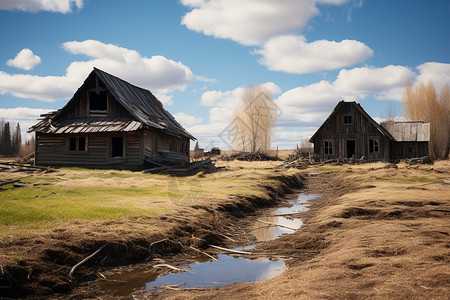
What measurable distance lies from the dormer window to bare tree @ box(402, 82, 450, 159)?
44.7 m

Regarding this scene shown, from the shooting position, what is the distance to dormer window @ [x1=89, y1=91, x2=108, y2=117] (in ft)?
89.6

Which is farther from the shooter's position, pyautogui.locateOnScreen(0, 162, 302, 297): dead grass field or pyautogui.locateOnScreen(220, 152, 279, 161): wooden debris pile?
pyautogui.locateOnScreen(220, 152, 279, 161): wooden debris pile

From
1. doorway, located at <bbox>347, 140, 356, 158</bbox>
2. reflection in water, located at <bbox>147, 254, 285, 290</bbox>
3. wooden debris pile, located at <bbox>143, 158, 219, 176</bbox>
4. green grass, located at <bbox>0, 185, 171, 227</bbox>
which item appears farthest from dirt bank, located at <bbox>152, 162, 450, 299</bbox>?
doorway, located at <bbox>347, 140, 356, 158</bbox>

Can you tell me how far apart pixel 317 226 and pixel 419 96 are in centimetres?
5401

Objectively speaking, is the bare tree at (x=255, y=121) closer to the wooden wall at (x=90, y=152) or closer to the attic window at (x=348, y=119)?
the attic window at (x=348, y=119)

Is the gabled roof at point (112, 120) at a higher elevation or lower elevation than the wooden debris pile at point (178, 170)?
higher

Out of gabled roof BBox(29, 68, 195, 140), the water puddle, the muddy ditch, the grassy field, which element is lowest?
the water puddle

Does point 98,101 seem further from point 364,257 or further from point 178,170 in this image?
point 364,257

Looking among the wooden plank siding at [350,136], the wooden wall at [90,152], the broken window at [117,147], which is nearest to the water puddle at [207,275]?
the wooden wall at [90,152]

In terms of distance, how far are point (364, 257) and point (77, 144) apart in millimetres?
24779

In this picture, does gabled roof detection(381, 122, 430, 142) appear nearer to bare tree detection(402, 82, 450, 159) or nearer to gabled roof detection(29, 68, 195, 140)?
bare tree detection(402, 82, 450, 159)

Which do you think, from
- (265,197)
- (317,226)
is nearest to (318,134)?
(265,197)

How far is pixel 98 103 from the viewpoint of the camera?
28906 mm

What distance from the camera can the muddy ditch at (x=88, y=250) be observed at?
18.5 ft
